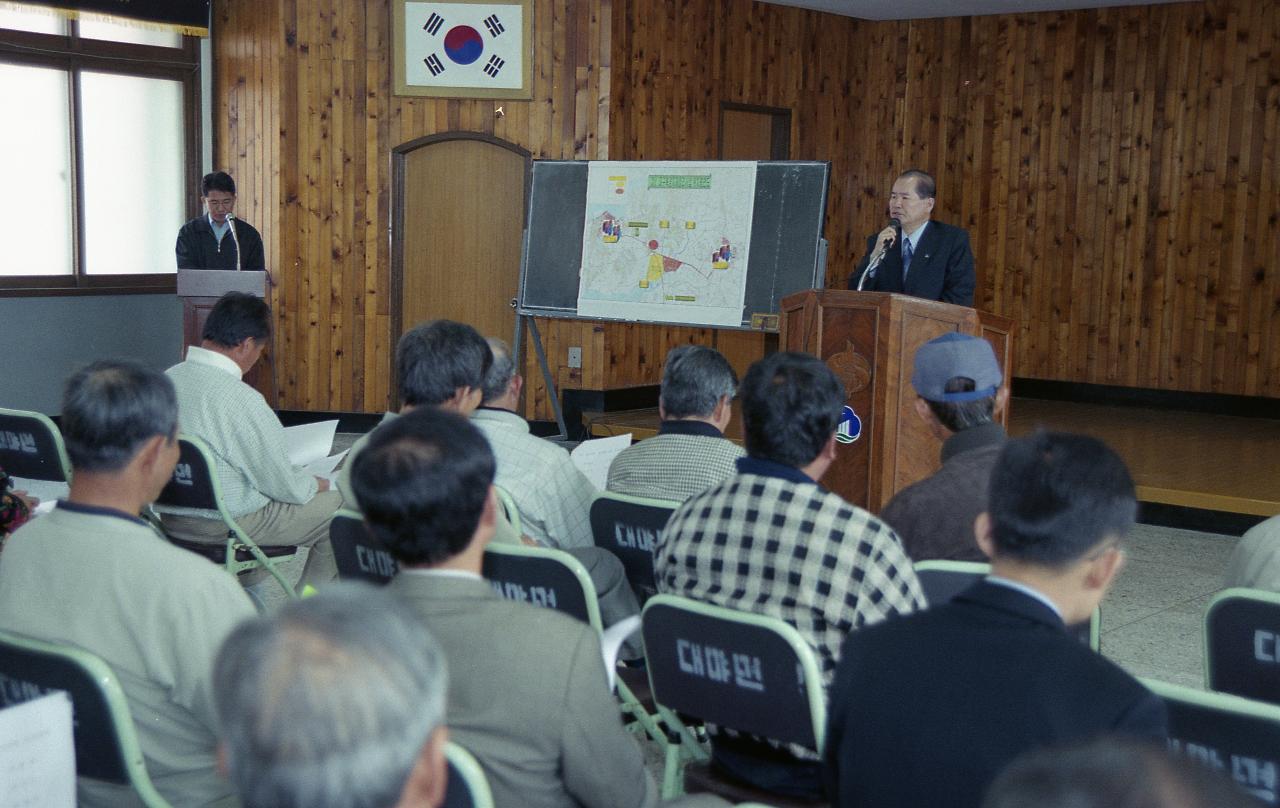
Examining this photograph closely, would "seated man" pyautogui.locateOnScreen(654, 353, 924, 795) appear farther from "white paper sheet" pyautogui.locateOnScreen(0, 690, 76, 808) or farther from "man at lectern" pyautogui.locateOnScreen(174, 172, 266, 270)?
"man at lectern" pyautogui.locateOnScreen(174, 172, 266, 270)

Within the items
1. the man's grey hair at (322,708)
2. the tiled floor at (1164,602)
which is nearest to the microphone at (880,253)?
the tiled floor at (1164,602)

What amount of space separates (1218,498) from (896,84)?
5493 mm

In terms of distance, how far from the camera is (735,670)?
2.04 m

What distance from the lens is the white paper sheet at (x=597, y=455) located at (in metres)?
3.75

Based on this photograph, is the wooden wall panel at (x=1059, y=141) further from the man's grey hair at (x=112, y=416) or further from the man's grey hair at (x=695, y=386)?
the man's grey hair at (x=112, y=416)

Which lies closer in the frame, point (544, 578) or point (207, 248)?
point (544, 578)

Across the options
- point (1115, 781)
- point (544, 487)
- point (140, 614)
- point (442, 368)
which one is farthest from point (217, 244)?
point (1115, 781)

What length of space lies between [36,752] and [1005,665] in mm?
1251

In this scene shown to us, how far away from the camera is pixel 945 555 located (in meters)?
2.69

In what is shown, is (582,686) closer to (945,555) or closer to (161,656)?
(161,656)

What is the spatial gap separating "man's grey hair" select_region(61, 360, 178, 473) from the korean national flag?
6.46m

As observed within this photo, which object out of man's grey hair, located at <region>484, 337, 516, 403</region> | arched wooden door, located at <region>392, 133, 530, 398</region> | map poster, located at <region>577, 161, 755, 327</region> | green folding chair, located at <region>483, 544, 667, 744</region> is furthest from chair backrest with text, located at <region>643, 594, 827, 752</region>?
arched wooden door, located at <region>392, 133, 530, 398</region>

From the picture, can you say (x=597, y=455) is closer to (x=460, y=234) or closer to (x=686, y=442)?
(x=686, y=442)

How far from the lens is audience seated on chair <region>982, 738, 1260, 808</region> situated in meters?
0.75
